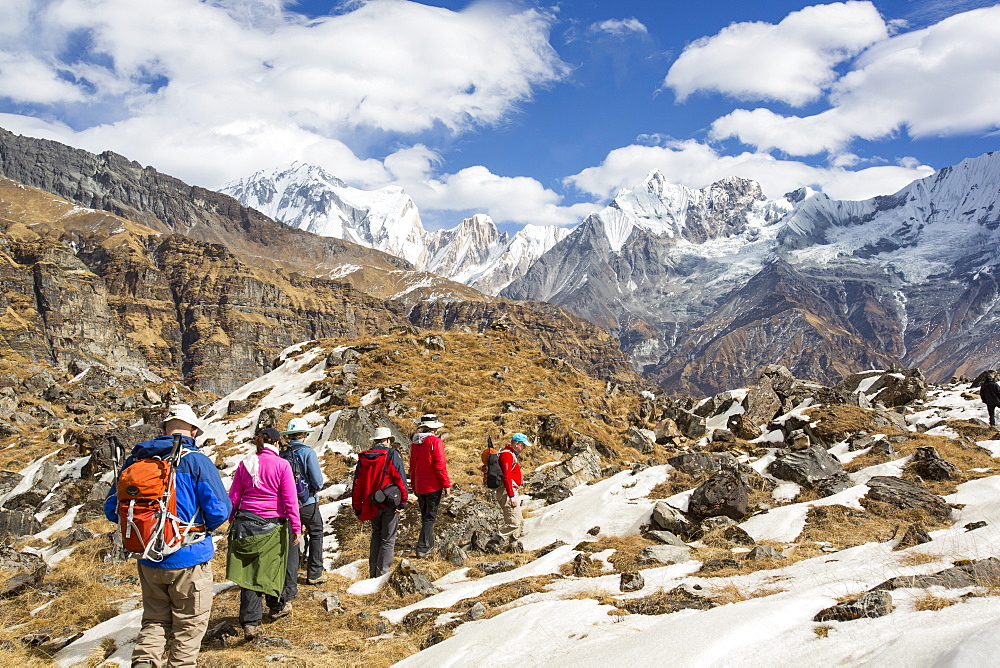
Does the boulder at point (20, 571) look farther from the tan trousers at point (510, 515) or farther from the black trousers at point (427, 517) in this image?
the tan trousers at point (510, 515)

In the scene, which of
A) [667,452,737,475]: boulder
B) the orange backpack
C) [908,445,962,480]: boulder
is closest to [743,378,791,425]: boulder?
[667,452,737,475]: boulder

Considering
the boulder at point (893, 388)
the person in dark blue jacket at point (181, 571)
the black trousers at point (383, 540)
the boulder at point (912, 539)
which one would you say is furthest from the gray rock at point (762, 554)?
the boulder at point (893, 388)

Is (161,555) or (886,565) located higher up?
(161,555)

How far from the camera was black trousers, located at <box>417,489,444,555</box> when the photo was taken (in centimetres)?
1120

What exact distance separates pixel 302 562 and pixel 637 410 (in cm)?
2343

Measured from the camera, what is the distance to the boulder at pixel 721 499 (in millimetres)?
11594

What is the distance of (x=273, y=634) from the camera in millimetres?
7352

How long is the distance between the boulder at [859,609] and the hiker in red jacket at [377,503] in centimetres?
686

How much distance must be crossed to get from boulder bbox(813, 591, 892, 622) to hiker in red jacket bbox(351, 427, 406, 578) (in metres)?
6.86

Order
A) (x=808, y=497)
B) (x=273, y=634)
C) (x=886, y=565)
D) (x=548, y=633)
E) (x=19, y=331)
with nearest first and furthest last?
(x=548, y=633)
(x=886, y=565)
(x=273, y=634)
(x=808, y=497)
(x=19, y=331)

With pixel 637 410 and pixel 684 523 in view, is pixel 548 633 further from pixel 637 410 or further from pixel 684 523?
pixel 637 410

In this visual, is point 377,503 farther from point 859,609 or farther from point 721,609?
point 859,609

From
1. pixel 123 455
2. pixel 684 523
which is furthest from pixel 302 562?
pixel 123 455

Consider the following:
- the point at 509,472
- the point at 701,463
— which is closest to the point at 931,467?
the point at 701,463
